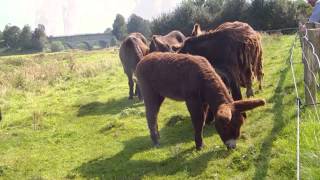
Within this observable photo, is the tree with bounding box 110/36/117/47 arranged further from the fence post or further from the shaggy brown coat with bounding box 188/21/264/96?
the fence post

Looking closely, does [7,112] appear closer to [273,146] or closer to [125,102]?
[125,102]

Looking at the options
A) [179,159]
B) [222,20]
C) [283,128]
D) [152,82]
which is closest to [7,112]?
[152,82]

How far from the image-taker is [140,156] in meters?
9.50

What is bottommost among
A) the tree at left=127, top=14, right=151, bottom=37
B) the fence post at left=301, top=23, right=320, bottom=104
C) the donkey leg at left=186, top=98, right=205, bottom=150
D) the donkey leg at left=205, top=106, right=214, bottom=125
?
the donkey leg at left=205, top=106, right=214, bottom=125

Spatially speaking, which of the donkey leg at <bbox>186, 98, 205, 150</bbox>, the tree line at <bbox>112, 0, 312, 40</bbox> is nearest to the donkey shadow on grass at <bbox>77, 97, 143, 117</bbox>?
the donkey leg at <bbox>186, 98, 205, 150</bbox>

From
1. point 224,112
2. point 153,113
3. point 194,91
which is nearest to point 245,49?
point 194,91

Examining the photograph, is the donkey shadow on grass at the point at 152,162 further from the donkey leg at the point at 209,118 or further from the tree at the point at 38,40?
the tree at the point at 38,40

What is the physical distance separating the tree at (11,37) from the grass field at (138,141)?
60857 mm

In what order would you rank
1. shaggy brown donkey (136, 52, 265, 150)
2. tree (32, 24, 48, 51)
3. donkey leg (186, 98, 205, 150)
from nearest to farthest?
1. shaggy brown donkey (136, 52, 265, 150)
2. donkey leg (186, 98, 205, 150)
3. tree (32, 24, 48, 51)

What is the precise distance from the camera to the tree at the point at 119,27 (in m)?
93.1

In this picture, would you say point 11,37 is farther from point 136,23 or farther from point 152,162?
point 152,162

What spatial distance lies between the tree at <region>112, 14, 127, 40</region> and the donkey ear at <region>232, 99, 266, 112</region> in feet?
280

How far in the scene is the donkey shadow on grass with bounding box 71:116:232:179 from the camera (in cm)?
827

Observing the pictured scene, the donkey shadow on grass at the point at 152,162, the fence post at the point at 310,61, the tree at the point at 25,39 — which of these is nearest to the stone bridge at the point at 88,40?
the tree at the point at 25,39
